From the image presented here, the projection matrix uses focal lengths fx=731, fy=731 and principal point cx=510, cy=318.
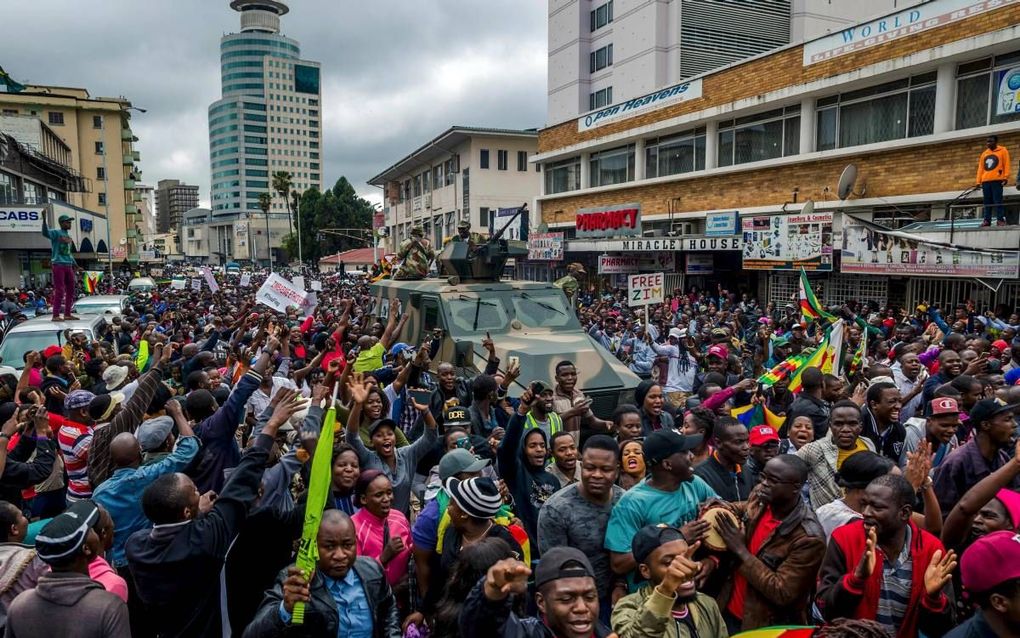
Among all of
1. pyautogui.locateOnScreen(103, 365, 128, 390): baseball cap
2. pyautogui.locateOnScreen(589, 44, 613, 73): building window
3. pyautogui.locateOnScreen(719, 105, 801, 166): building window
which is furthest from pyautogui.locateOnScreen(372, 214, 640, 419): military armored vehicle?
pyautogui.locateOnScreen(589, 44, 613, 73): building window

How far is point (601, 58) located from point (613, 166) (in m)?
12.2

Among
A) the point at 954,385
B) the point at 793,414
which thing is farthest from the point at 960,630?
the point at 954,385

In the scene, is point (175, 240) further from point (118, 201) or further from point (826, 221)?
point (826, 221)

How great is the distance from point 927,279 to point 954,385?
11144 mm

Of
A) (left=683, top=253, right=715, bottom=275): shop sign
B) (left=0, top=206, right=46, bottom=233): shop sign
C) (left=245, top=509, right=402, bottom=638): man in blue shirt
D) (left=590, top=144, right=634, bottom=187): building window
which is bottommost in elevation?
(left=245, top=509, right=402, bottom=638): man in blue shirt

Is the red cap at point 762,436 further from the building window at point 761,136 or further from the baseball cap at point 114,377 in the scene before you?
the building window at point 761,136

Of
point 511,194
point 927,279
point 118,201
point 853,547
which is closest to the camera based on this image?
point 853,547

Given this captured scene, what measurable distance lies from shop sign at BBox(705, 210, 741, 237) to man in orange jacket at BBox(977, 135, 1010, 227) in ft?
21.6

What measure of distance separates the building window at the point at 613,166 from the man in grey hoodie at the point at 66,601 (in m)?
26.9

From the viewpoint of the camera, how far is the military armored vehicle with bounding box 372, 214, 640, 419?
7805 millimetres

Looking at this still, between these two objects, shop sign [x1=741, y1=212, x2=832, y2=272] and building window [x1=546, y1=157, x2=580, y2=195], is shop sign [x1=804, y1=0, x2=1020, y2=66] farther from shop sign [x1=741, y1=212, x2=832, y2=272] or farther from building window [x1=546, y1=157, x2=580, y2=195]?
building window [x1=546, y1=157, x2=580, y2=195]

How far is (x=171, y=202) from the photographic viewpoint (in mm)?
192125

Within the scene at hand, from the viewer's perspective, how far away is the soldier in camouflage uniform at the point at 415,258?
1209 centimetres

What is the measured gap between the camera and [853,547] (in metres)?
3.03
